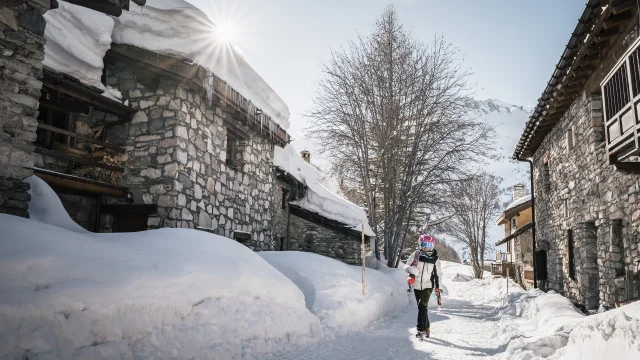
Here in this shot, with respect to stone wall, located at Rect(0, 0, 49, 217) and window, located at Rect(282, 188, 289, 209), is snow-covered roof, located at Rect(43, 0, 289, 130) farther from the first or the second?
window, located at Rect(282, 188, 289, 209)

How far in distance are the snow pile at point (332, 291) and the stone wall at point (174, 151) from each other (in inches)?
69.7

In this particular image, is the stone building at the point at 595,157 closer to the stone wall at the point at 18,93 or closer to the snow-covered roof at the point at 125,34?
the snow-covered roof at the point at 125,34

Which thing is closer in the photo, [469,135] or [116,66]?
[116,66]

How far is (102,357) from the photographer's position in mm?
3365

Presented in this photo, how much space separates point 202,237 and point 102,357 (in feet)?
7.96

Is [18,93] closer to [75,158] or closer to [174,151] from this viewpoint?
[75,158]

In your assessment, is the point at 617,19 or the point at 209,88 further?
the point at 209,88

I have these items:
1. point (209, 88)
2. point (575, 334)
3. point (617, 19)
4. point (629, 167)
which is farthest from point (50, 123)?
point (617, 19)

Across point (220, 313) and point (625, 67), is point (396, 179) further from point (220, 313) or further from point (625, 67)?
point (220, 313)

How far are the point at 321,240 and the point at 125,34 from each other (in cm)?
996

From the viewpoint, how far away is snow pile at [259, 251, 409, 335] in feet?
22.3

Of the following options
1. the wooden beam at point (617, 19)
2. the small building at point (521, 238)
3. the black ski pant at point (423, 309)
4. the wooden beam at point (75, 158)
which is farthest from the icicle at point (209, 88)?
the small building at point (521, 238)

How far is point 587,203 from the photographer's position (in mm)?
8914

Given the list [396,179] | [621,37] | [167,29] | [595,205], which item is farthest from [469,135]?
[167,29]
